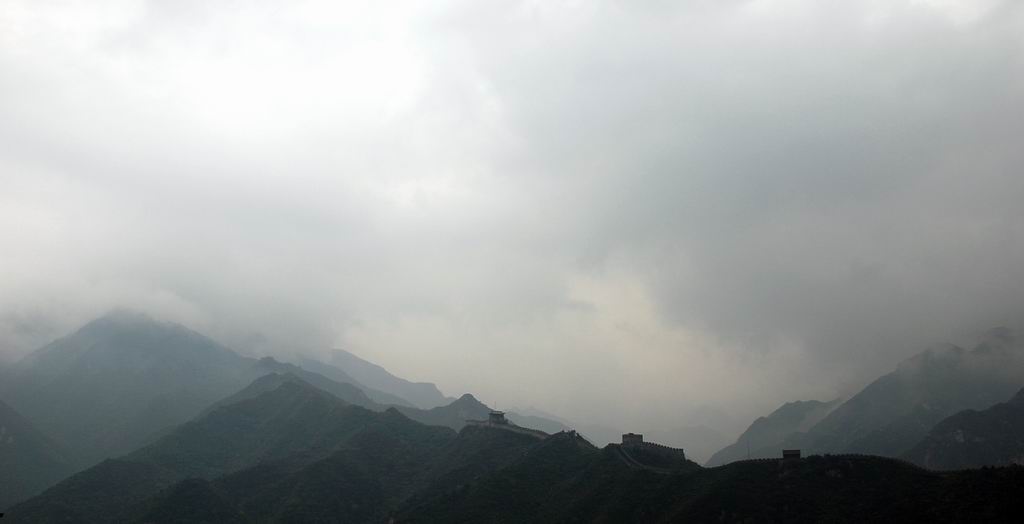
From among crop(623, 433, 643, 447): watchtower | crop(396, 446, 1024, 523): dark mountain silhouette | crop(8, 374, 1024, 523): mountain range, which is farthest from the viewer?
crop(623, 433, 643, 447): watchtower

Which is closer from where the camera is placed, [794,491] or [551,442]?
[794,491]

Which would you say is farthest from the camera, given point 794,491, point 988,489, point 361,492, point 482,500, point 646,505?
point 361,492

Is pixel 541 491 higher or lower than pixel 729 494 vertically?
lower

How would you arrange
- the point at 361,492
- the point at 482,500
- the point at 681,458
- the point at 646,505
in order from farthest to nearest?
the point at 361,492 < the point at 681,458 < the point at 482,500 < the point at 646,505

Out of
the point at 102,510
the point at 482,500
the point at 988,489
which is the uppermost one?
the point at 988,489

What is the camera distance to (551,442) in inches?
6540

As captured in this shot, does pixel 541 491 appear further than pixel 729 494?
Yes

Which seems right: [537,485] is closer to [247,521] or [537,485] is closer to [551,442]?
[551,442]

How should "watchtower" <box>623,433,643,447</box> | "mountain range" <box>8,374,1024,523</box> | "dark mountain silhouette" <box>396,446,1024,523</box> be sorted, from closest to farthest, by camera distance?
1. "dark mountain silhouette" <box>396,446,1024,523</box>
2. "mountain range" <box>8,374,1024,523</box>
3. "watchtower" <box>623,433,643,447</box>

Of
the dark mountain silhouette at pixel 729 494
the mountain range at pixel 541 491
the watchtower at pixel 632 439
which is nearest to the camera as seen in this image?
the dark mountain silhouette at pixel 729 494

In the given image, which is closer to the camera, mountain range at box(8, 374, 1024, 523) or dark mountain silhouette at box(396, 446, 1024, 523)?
dark mountain silhouette at box(396, 446, 1024, 523)

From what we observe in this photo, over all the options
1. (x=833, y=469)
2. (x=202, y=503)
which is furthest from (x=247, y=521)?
(x=833, y=469)

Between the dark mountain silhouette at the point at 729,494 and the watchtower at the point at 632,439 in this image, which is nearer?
the dark mountain silhouette at the point at 729,494

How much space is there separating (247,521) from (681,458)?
10574cm
